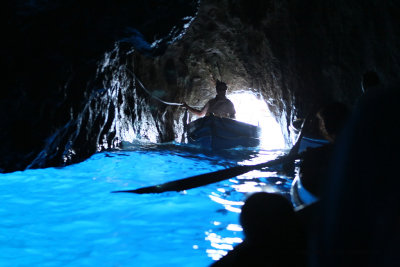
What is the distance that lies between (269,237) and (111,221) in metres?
2.22

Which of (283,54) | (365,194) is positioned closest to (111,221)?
(365,194)

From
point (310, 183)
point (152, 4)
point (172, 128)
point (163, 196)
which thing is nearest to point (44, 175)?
point (163, 196)

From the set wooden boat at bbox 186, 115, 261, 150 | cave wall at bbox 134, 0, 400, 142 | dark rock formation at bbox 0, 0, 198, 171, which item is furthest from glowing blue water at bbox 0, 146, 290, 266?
wooden boat at bbox 186, 115, 261, 150

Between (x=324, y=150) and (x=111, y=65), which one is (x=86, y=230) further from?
(x=111, y=65)

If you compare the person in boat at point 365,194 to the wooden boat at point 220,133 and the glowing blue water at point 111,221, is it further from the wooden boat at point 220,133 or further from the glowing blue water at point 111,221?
the wooden boat at point 220,133

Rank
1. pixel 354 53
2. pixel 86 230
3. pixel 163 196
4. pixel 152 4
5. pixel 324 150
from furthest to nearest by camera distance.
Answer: pixel 354 53 < pixel 152 4 < pixel 163 196 < pixel 86 230 < pixel 324 150

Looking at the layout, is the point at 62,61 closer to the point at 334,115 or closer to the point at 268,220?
the point at 334,115

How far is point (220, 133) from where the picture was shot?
394 inches

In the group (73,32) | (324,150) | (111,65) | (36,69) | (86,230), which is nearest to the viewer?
(324,150)

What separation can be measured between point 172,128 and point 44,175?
9.86 m

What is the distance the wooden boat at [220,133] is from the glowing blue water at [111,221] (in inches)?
201

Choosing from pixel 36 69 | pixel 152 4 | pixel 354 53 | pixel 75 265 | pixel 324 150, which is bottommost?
pixel 75 265

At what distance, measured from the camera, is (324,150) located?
2396 mm

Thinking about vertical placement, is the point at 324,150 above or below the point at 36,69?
below
